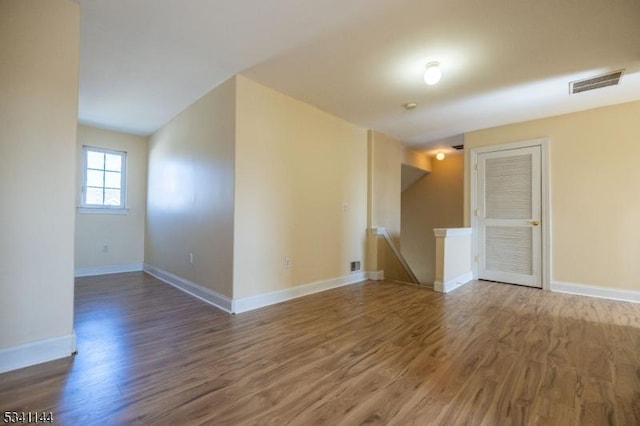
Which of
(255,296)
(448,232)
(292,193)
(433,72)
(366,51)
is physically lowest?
(255,296)

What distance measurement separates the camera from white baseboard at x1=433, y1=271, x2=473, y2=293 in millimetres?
3836

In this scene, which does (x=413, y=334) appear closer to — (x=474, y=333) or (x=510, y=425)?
(x=474, y=333)

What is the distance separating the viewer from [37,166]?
6.13ft

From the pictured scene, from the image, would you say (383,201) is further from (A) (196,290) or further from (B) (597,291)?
(A) (196,290)

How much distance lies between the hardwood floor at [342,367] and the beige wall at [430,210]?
3.58 m

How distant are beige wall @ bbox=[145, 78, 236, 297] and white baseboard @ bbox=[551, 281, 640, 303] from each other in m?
4.46

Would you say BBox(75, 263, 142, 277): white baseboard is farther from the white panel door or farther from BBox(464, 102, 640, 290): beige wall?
BBox(464, 102, 640, 290): beige wall

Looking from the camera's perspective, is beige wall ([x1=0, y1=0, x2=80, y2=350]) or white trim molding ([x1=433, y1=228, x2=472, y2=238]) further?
white trim molding ([x1=433, y1=228, x2=472, y2=238])

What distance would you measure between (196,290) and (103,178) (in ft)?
10.1

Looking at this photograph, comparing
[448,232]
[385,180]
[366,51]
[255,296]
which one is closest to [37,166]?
[255,296]

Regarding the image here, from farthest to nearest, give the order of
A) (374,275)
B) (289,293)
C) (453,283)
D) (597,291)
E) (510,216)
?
(374,275) < (510,216) < (453,283) < (597,291) < (289,293)

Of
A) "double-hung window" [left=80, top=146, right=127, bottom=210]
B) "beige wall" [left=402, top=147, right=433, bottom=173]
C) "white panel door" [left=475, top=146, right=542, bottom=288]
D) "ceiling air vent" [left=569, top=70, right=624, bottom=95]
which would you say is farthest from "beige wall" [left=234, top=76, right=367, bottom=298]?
"double-hung window" [left=80, top=146, right=127, bottom=210]

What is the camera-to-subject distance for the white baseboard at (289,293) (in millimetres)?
2992

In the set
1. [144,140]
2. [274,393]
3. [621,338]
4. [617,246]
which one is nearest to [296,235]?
[274,393]
